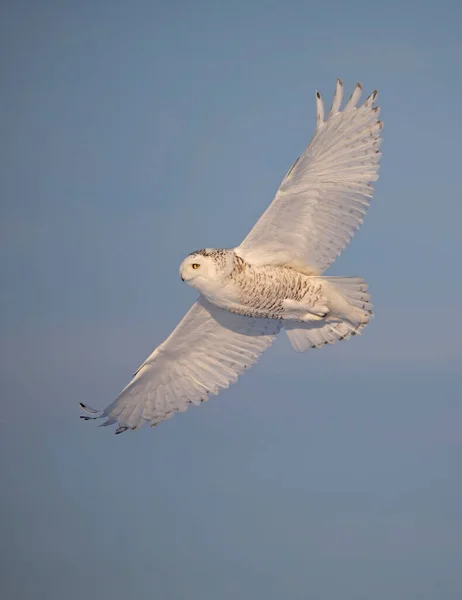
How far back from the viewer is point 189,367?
16.5 metres

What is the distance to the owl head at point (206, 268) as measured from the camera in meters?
14.2

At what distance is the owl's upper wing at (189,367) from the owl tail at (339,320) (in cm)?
56

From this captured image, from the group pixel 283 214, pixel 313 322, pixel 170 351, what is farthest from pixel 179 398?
pixel 283 214

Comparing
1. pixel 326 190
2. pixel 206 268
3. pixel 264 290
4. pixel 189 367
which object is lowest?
pixel 189 367

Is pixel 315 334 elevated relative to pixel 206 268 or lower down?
lower down

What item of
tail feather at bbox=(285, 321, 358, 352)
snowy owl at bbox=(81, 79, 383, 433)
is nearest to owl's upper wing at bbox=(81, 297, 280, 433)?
snowy owl at bbox=(81, 79, 383, 433)

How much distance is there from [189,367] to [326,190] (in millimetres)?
3654

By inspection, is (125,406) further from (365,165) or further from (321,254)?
(365,165)

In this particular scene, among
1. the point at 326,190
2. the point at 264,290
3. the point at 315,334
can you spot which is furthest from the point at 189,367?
the point at 326,190

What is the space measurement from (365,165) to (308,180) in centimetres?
78

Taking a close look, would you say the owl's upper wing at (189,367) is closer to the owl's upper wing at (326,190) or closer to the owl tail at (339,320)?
the owl tail at (339,320)

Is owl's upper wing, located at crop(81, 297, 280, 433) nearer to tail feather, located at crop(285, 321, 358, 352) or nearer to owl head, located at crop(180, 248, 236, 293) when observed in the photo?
tail feather, located at crop(285, 321, 358, 352)

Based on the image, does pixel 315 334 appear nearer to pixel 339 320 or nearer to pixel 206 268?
pixel 339 320

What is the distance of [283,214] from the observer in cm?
1462
